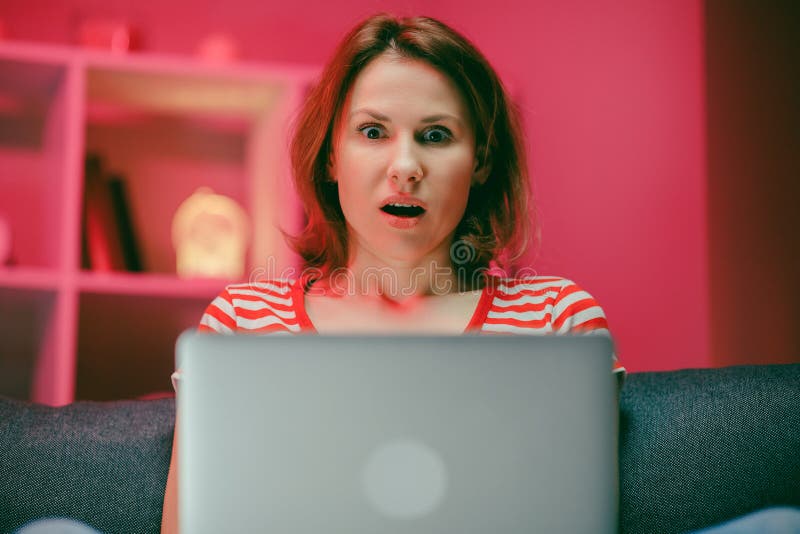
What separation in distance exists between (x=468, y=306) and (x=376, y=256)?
0.51ft

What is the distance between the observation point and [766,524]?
104 centimetres

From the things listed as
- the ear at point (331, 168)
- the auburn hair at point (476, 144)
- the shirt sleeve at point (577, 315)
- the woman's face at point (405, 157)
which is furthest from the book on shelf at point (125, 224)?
the shirt sleeve at point (577, 315)

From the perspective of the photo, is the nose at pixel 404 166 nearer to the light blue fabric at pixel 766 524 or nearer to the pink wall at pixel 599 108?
the light blue fabric at pixel 766 524

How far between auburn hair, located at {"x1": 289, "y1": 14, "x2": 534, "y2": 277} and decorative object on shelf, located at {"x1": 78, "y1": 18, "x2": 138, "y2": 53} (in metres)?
1.17

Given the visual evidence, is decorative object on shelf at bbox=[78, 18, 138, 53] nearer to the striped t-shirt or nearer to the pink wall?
the pink wall

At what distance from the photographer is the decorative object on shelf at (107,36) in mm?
2424

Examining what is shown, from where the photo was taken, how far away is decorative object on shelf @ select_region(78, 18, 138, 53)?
242 centimetres

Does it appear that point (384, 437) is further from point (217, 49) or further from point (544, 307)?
point (217, 49)

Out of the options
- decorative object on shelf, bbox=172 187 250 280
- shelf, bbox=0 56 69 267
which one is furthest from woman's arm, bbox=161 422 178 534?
shelf, bbox=0 56 69 267

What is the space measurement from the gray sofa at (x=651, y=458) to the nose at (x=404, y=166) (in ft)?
1.34

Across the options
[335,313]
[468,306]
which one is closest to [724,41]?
[468,306]

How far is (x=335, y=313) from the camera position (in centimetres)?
131

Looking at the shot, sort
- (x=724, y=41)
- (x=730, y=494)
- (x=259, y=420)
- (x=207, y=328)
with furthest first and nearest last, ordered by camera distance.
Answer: (x=724, y=41) → (x=207, y=328) → (x=730, y=494) → (x=259, y=420)

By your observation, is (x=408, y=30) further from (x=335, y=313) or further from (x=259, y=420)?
(x=259, y=420)
